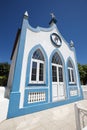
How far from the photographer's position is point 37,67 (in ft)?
16.4

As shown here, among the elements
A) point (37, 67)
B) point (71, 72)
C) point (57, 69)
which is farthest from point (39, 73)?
point (71, 72)

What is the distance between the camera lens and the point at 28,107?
3.84 meters

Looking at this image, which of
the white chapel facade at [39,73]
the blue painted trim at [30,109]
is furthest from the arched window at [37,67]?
the blue painted trim at [30,109]

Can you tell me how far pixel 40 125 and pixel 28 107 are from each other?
1279 millimetres

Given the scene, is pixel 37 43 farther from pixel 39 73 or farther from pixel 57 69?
pixel 57 69

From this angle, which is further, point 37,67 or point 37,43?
point 37,43

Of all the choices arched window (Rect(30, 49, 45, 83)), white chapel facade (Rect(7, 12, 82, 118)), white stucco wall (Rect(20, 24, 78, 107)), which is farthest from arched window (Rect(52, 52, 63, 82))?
arched window (Rect(30, 49, 45, 83))

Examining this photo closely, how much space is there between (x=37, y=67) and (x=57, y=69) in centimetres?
195

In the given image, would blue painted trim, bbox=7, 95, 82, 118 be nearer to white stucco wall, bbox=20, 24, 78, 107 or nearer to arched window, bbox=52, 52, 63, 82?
white stucco wall, bbox=20, 24, 78, 107

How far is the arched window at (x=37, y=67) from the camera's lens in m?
4.76

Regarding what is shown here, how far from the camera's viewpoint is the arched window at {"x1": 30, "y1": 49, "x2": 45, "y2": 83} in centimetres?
476

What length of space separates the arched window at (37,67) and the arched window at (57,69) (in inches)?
42.7

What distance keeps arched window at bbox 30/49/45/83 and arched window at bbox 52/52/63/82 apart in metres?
1.08

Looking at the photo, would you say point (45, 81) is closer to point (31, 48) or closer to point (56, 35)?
point (31, 48)
